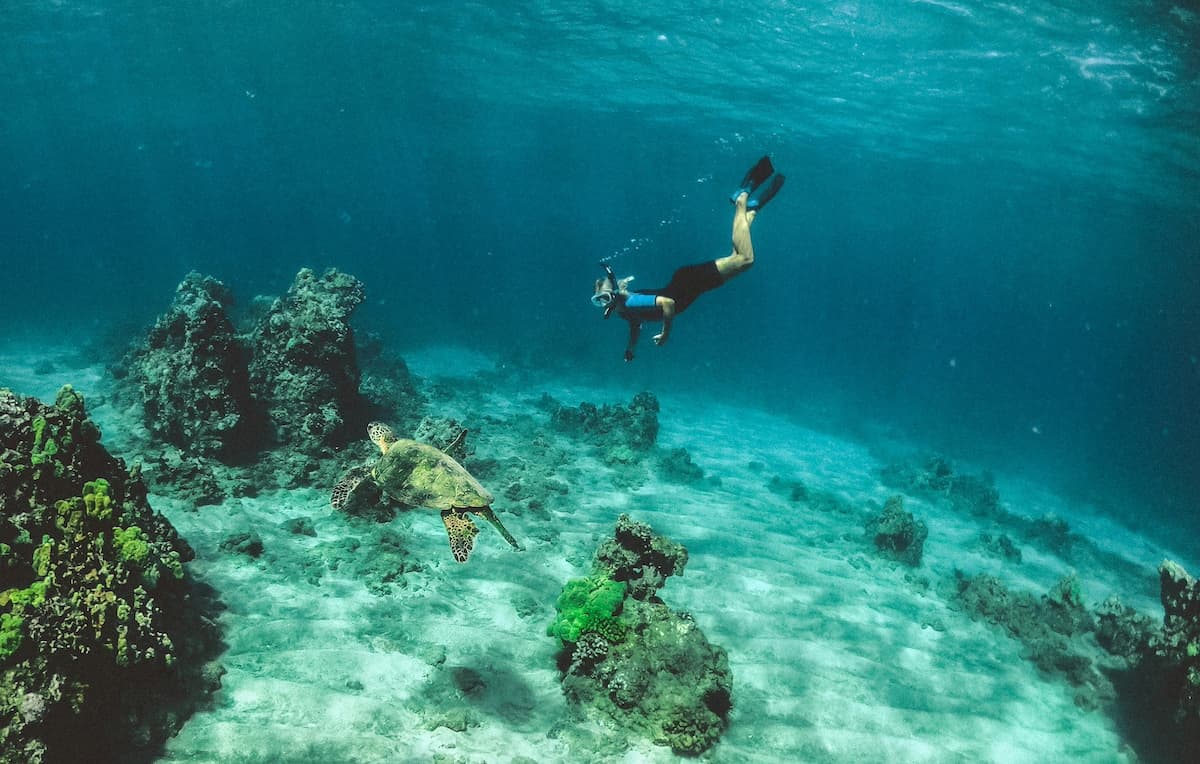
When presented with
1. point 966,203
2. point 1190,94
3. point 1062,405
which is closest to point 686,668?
point 1190,94

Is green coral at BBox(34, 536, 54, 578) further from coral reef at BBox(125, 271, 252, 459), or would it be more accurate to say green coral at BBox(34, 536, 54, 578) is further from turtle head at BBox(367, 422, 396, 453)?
coral reef at BBox(125, 271, 252, 459)

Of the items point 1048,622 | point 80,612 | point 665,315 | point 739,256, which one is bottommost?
point 1048,622

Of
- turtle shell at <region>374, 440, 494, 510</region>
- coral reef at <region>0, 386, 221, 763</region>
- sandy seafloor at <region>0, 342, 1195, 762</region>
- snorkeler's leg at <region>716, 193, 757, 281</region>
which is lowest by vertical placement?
sandy seafloor at <region>0, 342, 1195, 762</region>

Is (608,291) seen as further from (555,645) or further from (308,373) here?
(308,373)

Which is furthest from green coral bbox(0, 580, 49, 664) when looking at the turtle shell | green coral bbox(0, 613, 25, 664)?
the turtle shell

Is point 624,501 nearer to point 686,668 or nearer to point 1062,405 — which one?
point 686,668

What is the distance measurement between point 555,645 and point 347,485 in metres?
2.98

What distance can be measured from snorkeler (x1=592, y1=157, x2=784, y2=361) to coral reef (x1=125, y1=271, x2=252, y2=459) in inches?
263

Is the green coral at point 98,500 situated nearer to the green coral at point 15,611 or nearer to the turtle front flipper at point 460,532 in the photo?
the green coral at point 15,611

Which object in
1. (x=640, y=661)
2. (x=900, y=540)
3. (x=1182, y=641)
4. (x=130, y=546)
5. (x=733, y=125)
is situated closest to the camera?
(x=130, y=546)

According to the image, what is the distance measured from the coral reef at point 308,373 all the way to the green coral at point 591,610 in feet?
20.1

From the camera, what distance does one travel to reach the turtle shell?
5062 millimetres

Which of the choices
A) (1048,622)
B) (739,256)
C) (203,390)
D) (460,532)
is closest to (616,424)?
(739,256)

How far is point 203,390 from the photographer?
921 cm
